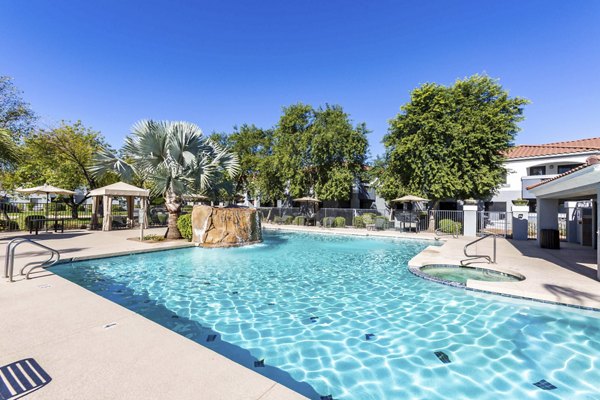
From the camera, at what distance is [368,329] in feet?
16.1

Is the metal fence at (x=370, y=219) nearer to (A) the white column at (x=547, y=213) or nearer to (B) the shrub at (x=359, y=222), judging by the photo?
(B) the shrub at (x=359, y=222)

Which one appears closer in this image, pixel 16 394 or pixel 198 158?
pixel 16 394

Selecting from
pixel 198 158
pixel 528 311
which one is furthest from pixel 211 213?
pixel 528 311

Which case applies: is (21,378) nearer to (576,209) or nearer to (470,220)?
Answer: (470,220)

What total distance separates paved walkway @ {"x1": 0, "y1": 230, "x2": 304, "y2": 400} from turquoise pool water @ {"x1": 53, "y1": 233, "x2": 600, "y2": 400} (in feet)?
3.60

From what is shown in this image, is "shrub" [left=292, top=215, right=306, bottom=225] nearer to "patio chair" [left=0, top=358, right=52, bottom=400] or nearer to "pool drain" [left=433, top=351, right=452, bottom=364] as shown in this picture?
"pool drain" [left=433, top=351, right=452, bottom=364]

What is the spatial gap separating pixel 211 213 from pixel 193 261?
324 centimetres

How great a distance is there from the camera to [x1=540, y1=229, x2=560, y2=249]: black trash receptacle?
11.8 m

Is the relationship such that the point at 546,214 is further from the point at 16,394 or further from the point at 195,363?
the point at 16,394

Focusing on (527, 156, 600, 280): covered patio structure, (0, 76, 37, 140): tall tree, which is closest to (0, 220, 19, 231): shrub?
(0, 76, 37, 140): tall tree

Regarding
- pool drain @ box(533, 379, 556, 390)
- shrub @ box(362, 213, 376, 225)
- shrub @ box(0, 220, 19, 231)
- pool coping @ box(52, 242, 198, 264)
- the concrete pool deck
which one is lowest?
pool drain @ box(533, 379, 556, 390)

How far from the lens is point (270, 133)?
108 feet

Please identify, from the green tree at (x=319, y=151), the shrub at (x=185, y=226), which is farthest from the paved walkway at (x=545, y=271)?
the green tree at (x=319, y=151)

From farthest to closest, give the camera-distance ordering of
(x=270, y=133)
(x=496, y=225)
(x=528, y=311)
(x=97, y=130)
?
(x=270, y=133)
(x=97, y=130)
(x=496, y=225)
(x=528, y=311)
